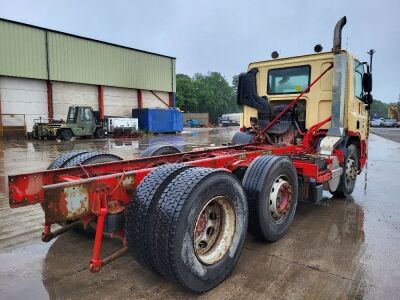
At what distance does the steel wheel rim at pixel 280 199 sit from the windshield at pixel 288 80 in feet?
8.81

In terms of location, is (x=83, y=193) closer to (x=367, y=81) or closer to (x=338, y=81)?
(x=338, y=81)

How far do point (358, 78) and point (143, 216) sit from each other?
17.9ft

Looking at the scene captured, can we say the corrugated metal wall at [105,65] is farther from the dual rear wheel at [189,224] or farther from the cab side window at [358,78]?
the dual rear wheel at [189,224]

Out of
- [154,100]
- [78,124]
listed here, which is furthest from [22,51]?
[154,100]

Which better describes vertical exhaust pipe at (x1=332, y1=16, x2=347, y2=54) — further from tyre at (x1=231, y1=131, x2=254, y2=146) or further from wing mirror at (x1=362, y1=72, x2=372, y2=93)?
tyre at (x1=231, y1=131, x2=254, y2=146)

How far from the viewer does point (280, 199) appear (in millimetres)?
4258

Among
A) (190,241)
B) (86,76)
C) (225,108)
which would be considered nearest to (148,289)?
(190,241)

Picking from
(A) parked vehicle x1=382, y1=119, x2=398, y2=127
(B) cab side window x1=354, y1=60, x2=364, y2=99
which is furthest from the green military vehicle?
(A) parked vehicle x1=382, y1=119, x2=398, y2=127

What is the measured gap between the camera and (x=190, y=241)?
276 centimetres

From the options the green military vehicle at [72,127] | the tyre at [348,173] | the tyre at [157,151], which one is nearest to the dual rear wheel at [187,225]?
the tyre at [157,151]

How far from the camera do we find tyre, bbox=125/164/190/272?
2748mm

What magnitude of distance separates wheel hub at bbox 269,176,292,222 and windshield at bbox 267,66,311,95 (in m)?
2.70

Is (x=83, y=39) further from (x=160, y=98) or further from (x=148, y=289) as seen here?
(x=148, y=289)

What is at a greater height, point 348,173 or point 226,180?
point 226,180
